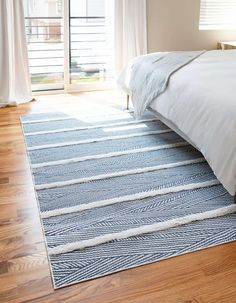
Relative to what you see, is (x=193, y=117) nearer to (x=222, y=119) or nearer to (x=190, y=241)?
(x=222, y=119)

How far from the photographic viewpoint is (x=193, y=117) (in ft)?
7.38

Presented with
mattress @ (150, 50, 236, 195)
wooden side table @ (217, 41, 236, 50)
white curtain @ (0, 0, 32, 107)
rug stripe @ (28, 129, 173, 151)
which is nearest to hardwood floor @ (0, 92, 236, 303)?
mattress @ (150, 50, 236, 195)

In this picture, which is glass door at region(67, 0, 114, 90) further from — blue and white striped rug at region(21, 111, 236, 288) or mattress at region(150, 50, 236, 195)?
mattress at region(150, 50, 236, 195)

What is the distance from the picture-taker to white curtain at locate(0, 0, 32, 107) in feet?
11.9

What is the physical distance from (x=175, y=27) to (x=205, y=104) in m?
2.66

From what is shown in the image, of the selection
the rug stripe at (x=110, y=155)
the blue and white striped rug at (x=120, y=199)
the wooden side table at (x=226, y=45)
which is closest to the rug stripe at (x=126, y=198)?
the blue and white striped rug at (x=120, y=199)

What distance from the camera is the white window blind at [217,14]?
4.61 m

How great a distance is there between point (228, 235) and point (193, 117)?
792mm

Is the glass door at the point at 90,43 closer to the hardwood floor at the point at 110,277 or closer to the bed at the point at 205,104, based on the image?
the bed at the point at 205,104

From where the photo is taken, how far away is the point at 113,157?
2639mm

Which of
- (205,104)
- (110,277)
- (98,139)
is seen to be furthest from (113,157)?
(110,277)

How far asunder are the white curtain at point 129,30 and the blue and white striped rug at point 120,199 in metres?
1.47

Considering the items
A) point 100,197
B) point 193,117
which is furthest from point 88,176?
point 193,117

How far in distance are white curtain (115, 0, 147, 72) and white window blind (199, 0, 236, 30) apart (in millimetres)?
914
